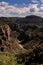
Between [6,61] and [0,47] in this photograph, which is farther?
[0,47]

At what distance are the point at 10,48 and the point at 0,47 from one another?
46.6 feet

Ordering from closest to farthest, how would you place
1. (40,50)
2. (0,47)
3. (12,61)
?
(12,61), (40,50), (0,47)

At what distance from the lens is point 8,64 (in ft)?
331

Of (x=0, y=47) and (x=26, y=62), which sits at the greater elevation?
(x=26, y=62)

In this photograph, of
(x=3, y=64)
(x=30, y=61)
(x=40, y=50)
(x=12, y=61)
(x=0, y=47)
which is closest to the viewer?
(x=3, y=64)

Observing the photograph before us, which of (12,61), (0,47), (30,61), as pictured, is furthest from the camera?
(0,47)

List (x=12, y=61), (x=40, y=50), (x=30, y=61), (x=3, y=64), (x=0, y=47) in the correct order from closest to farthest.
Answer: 1. (x=3, y=64)
2. (x=12, y=61)
3. (x=30, y=61)
4. (x=40, y=50)
5. (x=0, y=47)

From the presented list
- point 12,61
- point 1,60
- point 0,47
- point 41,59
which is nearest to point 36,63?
point 41,59

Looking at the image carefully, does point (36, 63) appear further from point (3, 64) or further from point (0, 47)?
point (0, 47)

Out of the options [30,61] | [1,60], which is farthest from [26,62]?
[1,60]

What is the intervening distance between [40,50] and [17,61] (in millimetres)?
21460

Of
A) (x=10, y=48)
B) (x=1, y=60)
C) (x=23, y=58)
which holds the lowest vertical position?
(x=10, y=48)

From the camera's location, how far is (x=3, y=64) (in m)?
97.1

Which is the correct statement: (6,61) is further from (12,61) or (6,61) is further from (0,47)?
(0,47)
